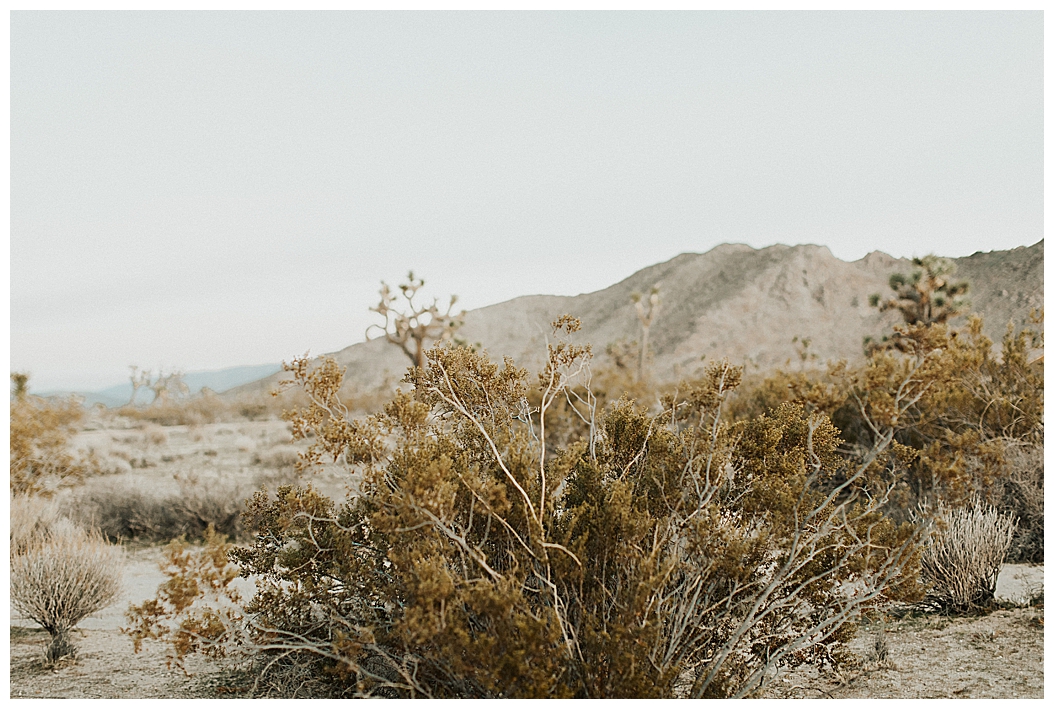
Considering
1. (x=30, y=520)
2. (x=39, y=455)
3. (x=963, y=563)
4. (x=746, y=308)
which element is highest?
(x=746, y=308)

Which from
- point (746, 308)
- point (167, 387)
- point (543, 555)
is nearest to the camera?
point (543, 555)

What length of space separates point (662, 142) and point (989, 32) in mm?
4376

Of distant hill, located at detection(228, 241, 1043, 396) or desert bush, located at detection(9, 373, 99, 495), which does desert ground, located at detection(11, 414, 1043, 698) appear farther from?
distant hill, located at detection(228, 241, 1043, 396)

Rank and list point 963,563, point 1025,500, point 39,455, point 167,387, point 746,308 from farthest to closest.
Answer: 1. point 746,308
2. point 167,387
3. point 39,455
4. point 1025,500
5. point 963,563

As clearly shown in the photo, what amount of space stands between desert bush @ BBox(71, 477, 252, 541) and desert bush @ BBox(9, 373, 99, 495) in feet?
0.99

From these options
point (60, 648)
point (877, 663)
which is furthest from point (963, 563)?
point (60, 648)

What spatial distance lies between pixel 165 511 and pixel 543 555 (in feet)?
22.3

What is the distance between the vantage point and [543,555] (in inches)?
104

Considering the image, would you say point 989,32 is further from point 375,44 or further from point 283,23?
point 283,23

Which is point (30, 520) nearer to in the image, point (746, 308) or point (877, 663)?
point (877, 663)

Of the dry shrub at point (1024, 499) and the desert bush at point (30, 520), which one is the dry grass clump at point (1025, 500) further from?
the desert bush at point (30, 520)

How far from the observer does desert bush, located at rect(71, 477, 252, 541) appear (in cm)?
788

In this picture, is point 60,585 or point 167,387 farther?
point 167,387

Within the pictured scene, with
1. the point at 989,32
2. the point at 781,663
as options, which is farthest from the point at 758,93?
the point at 781,663
